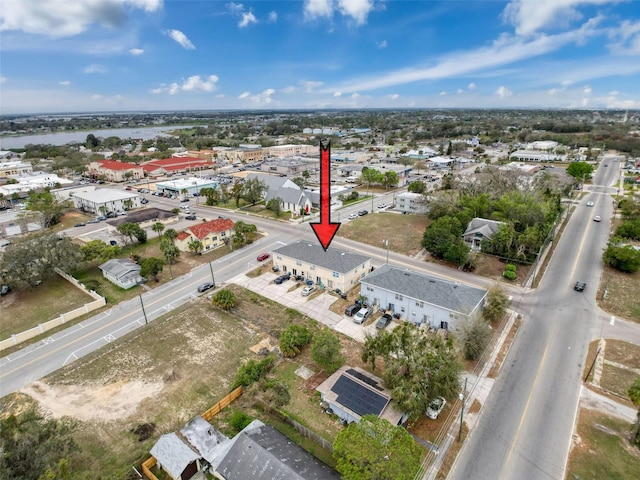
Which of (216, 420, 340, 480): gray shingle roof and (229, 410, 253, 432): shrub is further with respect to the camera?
(229, 410, 253, 432): shrub

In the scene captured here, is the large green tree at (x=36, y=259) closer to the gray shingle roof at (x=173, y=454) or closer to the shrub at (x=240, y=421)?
the gray shingle roof at (x=173, y=454)

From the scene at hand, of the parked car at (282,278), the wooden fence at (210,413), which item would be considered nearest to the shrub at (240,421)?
the wooden fence at (210,413)

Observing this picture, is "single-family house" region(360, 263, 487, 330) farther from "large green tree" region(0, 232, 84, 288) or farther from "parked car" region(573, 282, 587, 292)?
"large green tree" region(0, 232, 84, 288)

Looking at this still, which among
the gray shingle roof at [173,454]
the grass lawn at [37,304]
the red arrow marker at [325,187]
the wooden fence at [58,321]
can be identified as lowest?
the grass lawn at [37,304]

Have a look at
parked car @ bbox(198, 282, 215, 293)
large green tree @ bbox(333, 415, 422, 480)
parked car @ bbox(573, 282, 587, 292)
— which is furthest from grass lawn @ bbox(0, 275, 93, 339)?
parked car @ bbox(573, 282, 587, 292)

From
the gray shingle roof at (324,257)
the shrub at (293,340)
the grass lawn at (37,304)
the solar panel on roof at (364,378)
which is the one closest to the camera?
the solar panel on roof at (364,378)

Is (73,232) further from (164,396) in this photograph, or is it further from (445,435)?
(445,435)

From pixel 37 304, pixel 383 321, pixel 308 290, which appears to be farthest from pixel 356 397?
pixel 37 304
